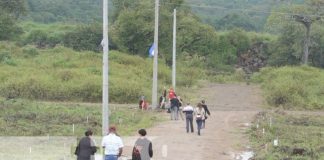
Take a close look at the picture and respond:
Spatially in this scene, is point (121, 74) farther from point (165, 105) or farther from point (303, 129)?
point (303, 129)

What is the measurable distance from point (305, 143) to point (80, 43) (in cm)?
6881

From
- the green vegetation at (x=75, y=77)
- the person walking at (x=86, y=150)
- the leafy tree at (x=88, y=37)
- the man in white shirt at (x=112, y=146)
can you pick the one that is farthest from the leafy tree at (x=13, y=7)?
the person walking at (x=86, y=150)

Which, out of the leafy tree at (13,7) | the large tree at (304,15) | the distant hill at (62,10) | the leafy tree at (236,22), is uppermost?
the distant hill at (62,10)

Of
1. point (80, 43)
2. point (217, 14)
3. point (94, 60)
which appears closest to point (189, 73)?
point (94, 60)

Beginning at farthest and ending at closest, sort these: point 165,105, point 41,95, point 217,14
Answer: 1. point 217,14
2. point 41,95
3. point 165,105

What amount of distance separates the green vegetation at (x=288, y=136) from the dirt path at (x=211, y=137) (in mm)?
780

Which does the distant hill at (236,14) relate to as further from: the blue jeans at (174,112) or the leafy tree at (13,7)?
the blue jeans at (174,112)

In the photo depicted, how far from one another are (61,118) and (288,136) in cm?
1244

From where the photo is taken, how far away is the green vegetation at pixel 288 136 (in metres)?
24.5

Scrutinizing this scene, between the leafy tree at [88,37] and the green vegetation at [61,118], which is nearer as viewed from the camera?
the green vegetation at [61,118]

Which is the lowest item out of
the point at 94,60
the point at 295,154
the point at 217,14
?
the point at 295,154

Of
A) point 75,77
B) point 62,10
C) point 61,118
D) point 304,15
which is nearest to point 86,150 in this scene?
point 61,118

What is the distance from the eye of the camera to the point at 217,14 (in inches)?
6161

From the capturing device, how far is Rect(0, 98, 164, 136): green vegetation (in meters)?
31.1
